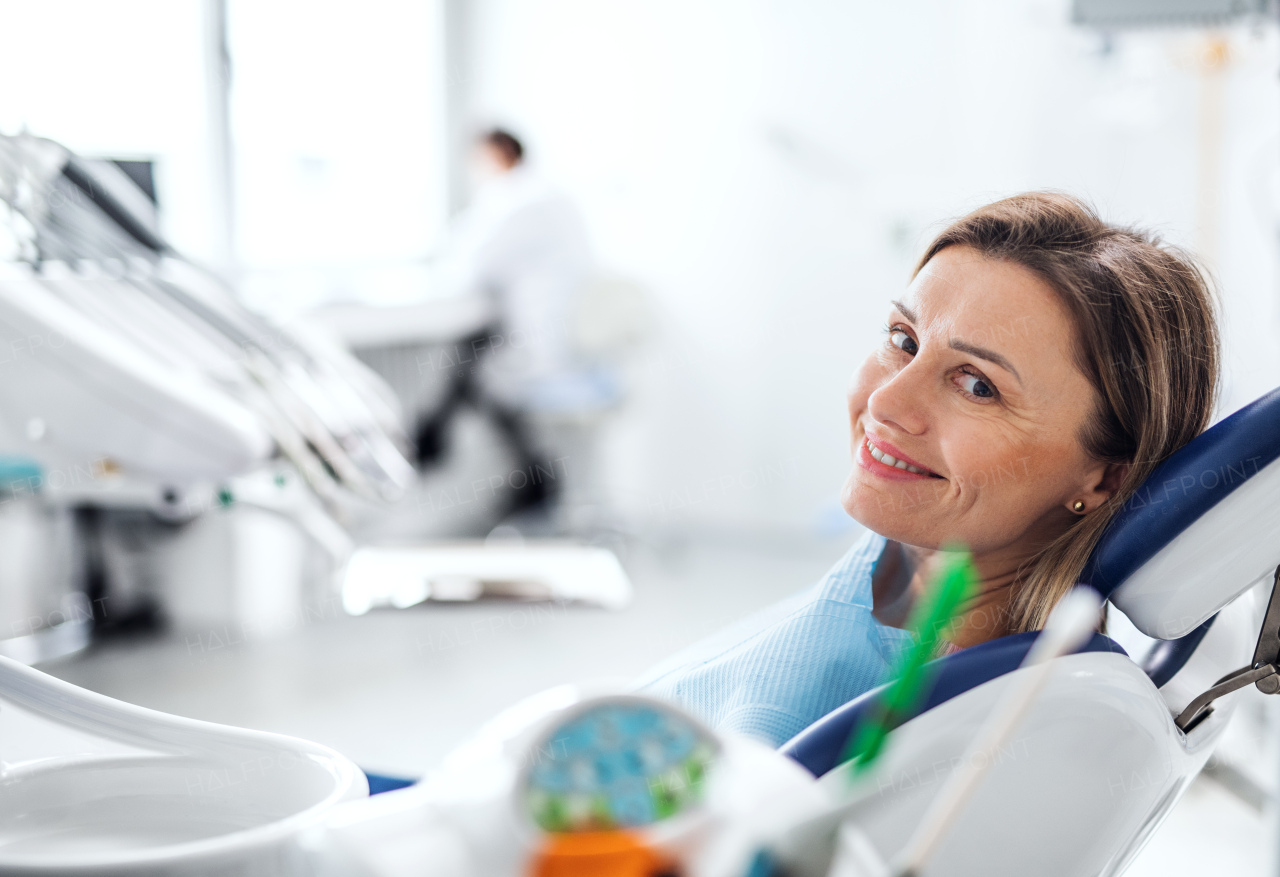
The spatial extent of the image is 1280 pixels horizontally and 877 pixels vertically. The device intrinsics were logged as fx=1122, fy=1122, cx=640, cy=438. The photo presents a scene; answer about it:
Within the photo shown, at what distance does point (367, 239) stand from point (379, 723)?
7.43 ft

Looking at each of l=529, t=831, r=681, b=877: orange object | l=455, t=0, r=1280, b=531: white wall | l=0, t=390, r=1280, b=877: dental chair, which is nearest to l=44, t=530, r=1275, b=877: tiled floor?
l=455, t=0, r=1280, b=531: white wall

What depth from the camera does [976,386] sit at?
83 cm

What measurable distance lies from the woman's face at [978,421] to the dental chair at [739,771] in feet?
0.23

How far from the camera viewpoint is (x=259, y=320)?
8.08 feet

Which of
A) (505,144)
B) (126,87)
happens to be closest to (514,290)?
(505,144)

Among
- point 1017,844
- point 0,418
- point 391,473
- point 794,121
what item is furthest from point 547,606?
point 1017,844

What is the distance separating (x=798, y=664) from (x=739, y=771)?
292 mm

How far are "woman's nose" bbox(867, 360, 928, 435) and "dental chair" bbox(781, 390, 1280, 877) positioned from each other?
16cm

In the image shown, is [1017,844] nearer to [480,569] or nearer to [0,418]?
[0,418]

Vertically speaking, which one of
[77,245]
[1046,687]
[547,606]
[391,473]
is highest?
[77,245]

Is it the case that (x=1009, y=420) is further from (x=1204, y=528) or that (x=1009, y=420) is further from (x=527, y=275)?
(x=527, y=275)

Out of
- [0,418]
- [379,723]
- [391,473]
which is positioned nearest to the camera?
[0,418]

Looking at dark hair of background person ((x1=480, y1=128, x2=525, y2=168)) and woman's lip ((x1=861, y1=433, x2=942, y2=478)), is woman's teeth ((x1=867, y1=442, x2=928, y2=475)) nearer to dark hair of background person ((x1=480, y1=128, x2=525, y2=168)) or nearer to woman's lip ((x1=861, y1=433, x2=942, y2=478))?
woman's lip ((x1=861, y1=433, x2=942, y2=478))

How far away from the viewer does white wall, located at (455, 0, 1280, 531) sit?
119 inches
